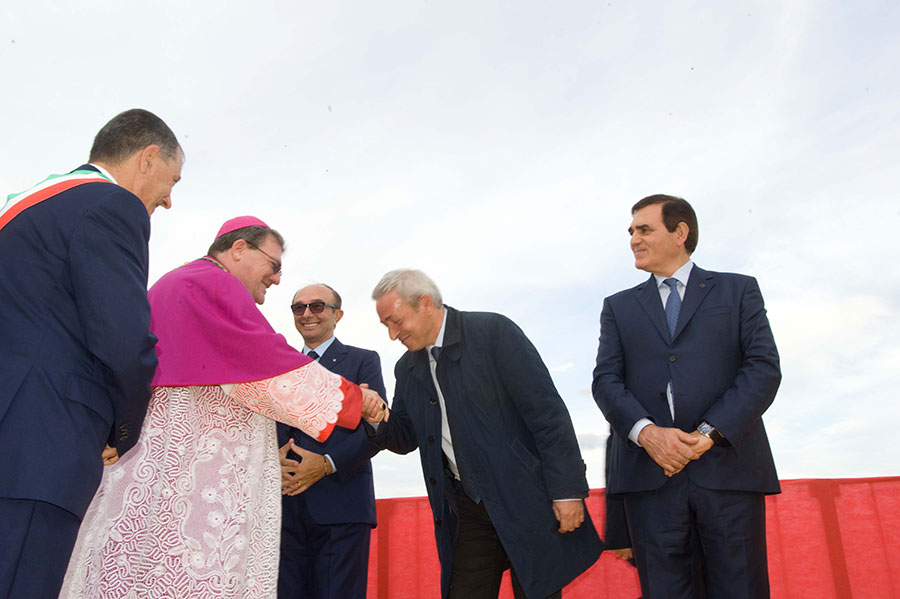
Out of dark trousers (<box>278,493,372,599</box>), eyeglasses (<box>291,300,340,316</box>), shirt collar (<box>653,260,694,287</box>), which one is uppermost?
eyeglasses (<box>291,300,340,316</box>)

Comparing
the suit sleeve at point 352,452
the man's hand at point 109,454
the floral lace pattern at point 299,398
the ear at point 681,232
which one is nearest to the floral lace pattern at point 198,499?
the floral lace pattern at point 299,398

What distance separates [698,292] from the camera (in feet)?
11.9

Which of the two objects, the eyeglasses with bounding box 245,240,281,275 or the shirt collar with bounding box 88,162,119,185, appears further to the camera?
the eyeglasses with bounding box 245,240,281,275

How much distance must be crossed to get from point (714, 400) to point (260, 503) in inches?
79.9

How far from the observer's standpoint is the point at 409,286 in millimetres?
3848

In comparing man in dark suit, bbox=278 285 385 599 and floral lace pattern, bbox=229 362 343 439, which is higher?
floral lace pattern, bbox=229 362 343 439

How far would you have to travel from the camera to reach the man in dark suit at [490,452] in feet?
10.9

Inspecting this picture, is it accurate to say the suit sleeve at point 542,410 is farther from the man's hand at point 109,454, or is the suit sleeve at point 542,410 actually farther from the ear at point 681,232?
the man's hand at point 109,454

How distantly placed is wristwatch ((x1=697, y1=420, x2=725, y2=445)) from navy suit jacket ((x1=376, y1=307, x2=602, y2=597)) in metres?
0.57

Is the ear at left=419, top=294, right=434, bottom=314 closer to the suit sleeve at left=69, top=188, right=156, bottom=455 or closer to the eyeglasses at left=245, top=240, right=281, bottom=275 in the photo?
the eyeglasses at left=245, top=240, right=281, bottom=275

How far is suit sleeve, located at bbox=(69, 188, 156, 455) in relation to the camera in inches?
82.2

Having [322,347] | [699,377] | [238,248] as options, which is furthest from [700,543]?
[322,347]

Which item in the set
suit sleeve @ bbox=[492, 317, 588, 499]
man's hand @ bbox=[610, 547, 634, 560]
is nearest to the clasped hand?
suit sleeve @ bbox=[492, 317, 588, 499]

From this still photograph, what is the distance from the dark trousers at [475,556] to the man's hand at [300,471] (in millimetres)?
873
